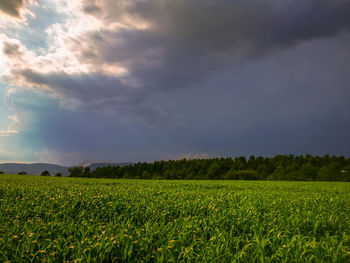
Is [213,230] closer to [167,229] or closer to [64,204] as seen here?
[167,229]

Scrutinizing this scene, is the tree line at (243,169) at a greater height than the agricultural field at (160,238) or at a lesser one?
lesser

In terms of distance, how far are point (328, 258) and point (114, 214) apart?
4.32m

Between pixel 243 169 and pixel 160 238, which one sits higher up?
pixel 160 238

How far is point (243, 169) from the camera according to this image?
78.0m

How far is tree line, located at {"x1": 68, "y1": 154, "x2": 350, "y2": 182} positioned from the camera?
63.8 metres

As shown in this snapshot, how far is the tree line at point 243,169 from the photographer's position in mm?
63750

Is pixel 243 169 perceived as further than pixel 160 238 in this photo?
Yes

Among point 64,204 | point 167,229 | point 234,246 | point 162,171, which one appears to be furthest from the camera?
point 162,171

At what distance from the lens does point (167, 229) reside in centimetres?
397

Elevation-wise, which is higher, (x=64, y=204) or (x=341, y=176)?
(x=64, y=204)

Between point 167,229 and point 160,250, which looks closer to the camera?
→ point 160,250

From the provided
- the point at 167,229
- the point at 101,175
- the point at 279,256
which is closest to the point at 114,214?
the point at 167,229

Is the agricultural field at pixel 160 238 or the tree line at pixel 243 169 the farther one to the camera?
the tree line at pixel 243 169

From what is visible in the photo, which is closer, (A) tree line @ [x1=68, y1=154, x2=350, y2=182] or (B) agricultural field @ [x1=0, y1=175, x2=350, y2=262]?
(B) agricultural field @ [x1=0, y1=175, x2=350, y2=262]
